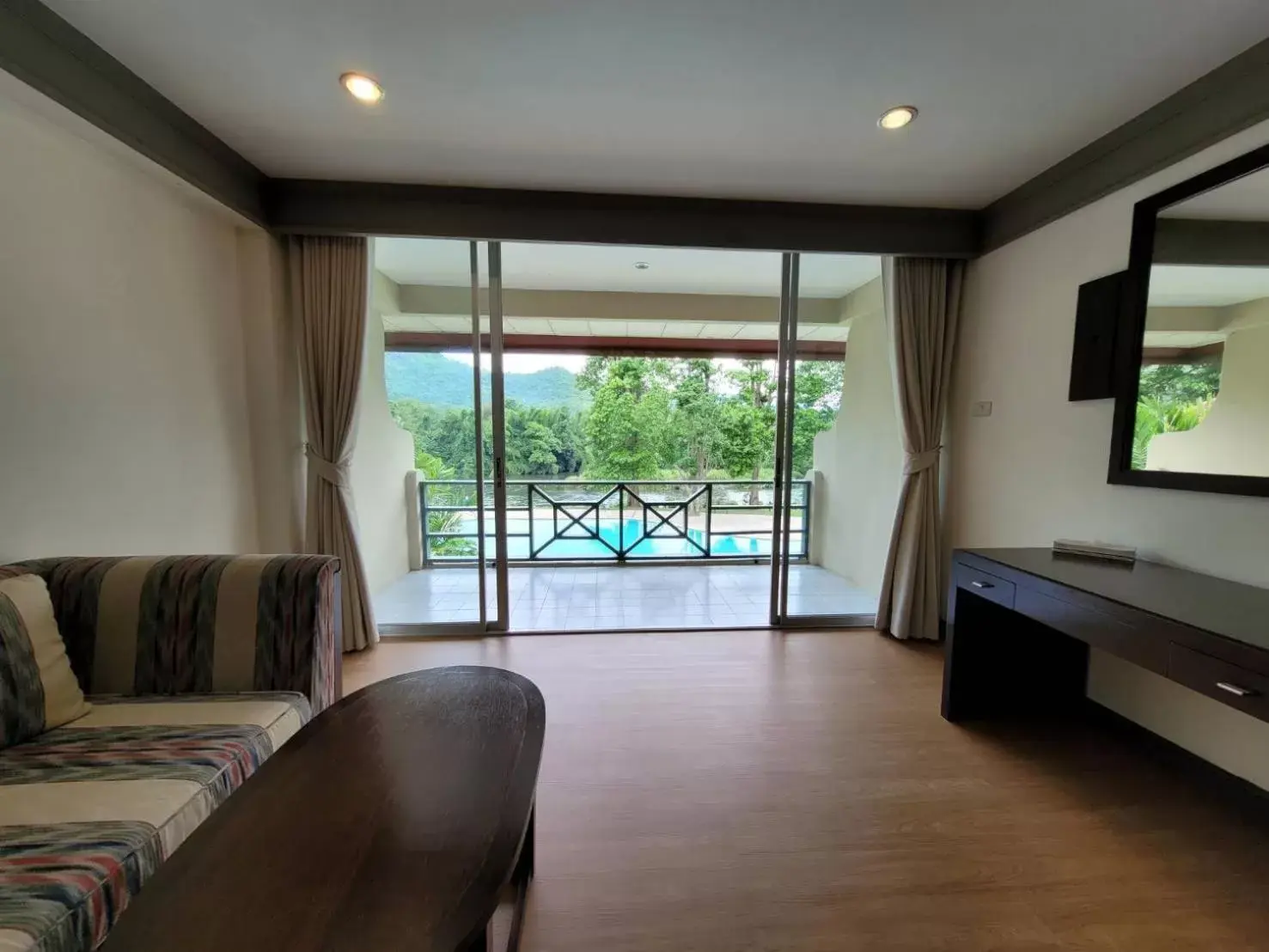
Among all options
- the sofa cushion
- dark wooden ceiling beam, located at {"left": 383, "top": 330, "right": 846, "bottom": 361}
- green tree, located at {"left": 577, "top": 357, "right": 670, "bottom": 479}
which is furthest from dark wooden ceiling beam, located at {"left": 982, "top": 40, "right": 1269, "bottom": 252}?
the sofa cushion

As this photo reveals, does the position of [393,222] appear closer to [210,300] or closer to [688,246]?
Result: [210,300]

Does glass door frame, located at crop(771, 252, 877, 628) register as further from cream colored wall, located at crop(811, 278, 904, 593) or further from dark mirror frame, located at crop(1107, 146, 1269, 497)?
dark mirror frame, located at crop(1107, 146, 1269, 497)

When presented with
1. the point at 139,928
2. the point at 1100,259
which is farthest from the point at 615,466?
the point at 139,928

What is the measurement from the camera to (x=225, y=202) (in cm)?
227

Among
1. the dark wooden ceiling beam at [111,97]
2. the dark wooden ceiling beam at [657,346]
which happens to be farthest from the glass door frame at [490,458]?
the dark wooden ceiling beam at [111,97]

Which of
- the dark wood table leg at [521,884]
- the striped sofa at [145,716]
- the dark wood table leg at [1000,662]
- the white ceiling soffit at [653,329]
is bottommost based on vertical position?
the dark wood table leg at [521,884]

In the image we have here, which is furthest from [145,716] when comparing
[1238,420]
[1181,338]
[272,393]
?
[1181,338]

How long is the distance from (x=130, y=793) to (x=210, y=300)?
2.20 meters

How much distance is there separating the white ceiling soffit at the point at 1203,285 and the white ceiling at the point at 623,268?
139cm

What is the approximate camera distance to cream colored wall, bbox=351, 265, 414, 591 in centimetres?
299

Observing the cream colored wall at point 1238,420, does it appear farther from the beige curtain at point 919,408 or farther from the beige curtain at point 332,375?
the beige curtain at point 332,375

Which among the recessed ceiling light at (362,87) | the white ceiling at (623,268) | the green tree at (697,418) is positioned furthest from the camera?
the green tree at (697,418)

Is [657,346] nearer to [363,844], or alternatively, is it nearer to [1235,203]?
[1235,203]

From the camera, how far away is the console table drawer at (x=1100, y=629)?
4.72 ft
